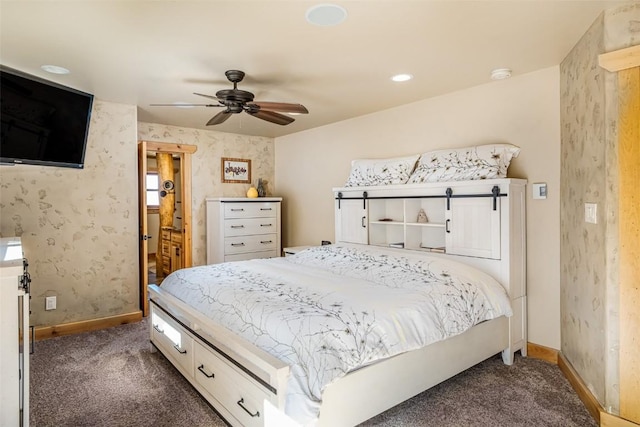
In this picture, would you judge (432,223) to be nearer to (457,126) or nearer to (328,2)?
(457,126)

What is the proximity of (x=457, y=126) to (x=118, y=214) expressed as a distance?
11.9ft

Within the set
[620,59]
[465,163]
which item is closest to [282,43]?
[465,163]

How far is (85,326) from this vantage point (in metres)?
3.74

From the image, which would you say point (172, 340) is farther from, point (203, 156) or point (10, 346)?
point (203, 156)

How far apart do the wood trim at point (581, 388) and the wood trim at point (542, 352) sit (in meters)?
0.07

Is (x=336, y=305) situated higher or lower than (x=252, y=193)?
lower

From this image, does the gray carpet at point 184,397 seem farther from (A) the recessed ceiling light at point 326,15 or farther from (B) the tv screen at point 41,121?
(A) the recessed ceiling light at point 326,15

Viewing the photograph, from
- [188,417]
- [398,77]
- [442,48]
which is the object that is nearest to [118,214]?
[188,417]

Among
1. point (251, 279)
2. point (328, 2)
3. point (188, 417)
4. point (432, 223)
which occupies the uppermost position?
point (328, 2)

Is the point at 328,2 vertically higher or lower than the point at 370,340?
higher

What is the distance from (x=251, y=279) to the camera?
2689 mm

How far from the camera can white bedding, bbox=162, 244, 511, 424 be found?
1698 mm

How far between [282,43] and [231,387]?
2122 mm

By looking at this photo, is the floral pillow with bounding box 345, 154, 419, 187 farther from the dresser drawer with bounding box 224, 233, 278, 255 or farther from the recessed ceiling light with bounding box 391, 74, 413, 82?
the dresser drawer with bounding box 224, 233, 278, 255
